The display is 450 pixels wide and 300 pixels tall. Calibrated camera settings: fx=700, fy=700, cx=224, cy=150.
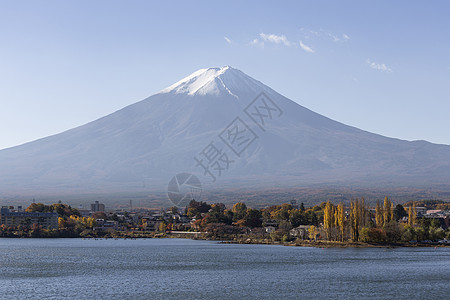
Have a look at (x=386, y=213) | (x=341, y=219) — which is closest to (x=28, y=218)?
(x=341, y=219)

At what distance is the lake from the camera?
40.2 meters

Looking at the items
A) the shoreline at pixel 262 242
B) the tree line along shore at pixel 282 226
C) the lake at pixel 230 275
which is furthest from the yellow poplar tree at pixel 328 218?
the lake at pixel 230 275

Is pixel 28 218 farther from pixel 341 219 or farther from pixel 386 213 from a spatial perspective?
pixel 386 213

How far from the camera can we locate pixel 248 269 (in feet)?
176

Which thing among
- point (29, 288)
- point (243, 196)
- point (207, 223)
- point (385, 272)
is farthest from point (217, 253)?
point (243, 196)

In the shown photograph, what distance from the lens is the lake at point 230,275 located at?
40.2 metres

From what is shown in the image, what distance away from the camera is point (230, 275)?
49.7 metres

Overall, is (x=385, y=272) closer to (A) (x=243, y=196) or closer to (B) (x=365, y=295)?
(B) (x=365, y=295)

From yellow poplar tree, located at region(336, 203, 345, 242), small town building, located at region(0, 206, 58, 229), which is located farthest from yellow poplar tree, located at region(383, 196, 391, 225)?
small town building, located at region(0, 206, 58, 229)

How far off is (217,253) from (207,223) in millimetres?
42323

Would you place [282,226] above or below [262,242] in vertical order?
above

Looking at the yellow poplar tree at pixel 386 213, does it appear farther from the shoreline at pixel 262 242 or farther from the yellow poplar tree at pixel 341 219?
the yellow poplar tree at pixel 341 219

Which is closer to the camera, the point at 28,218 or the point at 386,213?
the point at 386,213

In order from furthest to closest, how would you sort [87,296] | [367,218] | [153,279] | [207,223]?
[207,223] < [367,218] < [153,279] < [87,296]
